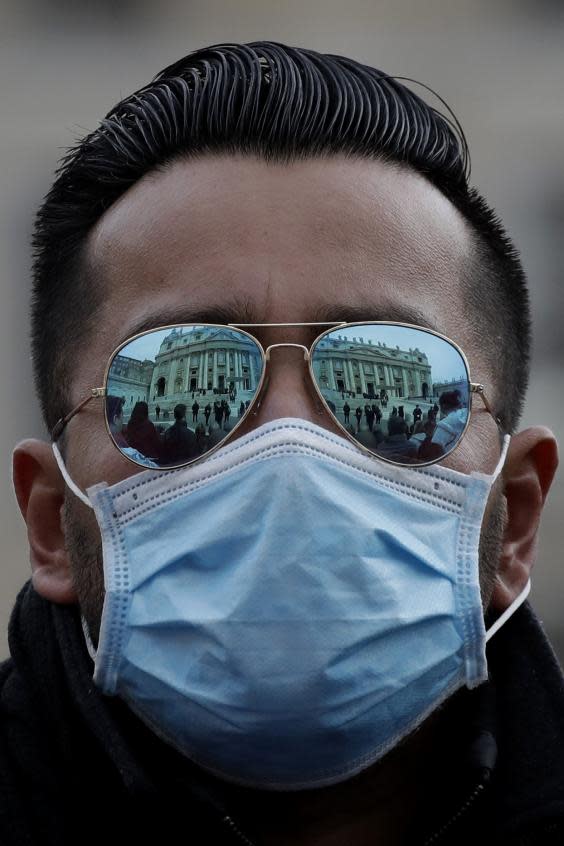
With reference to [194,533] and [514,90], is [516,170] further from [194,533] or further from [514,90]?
[194,533]

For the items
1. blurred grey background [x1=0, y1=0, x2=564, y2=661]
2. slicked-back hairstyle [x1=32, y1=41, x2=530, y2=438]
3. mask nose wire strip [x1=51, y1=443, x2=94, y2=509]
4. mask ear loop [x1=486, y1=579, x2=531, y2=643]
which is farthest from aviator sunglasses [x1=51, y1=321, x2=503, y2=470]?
blurred grey background [x1=0, y1=0, x2=564, y2=661]

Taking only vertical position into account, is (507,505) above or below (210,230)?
below

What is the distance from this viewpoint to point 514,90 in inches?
336

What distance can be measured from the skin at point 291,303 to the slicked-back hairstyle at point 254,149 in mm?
69

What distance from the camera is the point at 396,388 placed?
2.69 metres

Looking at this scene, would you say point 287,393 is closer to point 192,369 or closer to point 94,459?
point 192,369

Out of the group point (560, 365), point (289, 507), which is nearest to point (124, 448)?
point (289, 507)

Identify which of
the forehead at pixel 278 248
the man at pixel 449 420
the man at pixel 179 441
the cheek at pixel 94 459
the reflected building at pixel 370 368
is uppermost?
the forehead at pixel 278 248

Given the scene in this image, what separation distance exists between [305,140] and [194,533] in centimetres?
109

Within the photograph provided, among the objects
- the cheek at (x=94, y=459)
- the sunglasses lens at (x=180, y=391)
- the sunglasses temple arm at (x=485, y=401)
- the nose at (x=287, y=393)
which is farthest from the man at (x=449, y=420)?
the cheek at (x=94, y=459)

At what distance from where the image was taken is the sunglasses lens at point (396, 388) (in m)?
2.64

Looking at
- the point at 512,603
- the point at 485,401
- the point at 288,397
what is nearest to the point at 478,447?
the point at 485,401

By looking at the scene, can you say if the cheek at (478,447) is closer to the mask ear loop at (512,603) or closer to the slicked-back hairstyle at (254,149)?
the mask ear loop at (512,603)

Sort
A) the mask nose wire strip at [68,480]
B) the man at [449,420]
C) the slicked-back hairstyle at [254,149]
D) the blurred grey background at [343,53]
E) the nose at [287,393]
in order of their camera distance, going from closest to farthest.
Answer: the nose at [287,393]
the man at [449,420]
the mask nose wire strip at [68,480]
the slicked-back hairstyle at [254,149]
the blurred grey background at [343,53]
